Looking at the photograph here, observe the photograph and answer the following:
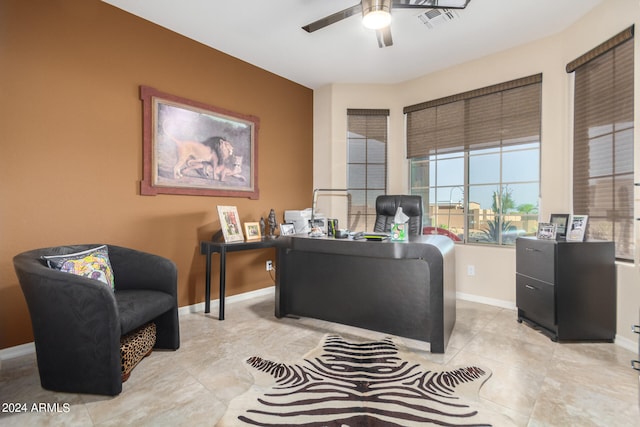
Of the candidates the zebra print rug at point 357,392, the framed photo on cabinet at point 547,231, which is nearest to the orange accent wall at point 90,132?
the zebra print rug at point 357,392

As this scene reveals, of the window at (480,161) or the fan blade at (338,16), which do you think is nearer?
the fan blade at (338,16)

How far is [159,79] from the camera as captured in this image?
2.94 m

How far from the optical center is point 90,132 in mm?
2520

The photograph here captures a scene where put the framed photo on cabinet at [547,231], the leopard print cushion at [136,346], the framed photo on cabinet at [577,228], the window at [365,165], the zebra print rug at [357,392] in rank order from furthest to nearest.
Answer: the window at [365,165]
the framed photo on cabinet at [547,231]
the framed photo on cabinet at [577,228]
the leopard print cushion at [136,346]
the zebra print rug at [357,392]

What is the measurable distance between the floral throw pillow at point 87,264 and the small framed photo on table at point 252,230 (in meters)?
1.34

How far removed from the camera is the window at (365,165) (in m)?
4.28

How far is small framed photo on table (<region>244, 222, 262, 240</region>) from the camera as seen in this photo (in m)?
3.33

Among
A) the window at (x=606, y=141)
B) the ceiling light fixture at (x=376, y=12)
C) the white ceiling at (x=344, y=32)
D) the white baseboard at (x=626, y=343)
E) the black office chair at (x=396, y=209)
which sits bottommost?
the white baseboard at (x=626, y=343)

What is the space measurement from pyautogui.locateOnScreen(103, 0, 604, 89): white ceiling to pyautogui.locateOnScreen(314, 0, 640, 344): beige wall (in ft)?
0.46

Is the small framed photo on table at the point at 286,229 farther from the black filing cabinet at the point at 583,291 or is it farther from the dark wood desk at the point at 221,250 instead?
the black filing cabinet at the point at 583,291

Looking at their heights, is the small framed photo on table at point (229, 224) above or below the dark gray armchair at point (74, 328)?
above

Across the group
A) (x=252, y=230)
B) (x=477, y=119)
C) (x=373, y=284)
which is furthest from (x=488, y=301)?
(x=252, y=230)

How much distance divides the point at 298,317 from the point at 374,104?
116 inches

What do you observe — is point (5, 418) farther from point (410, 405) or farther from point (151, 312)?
point (410, 405)
